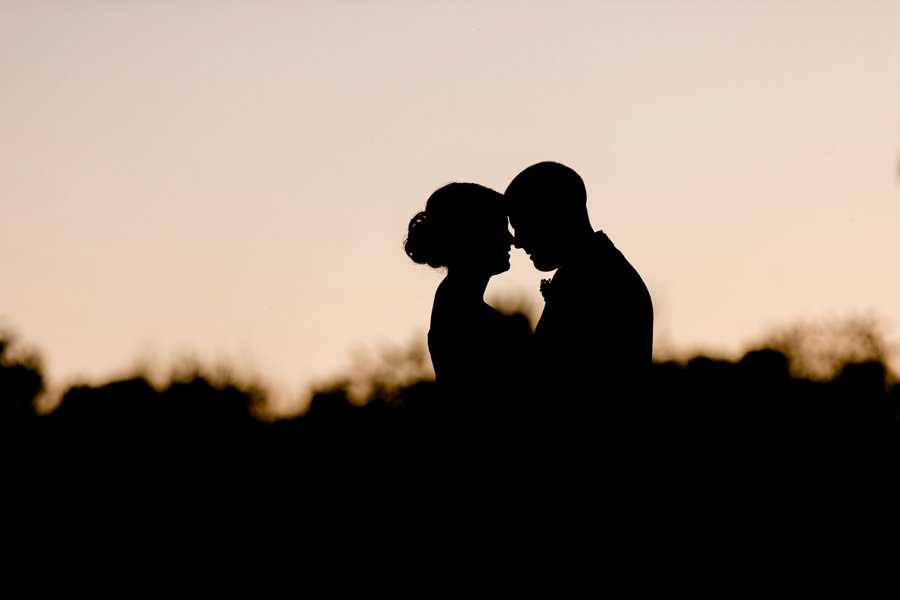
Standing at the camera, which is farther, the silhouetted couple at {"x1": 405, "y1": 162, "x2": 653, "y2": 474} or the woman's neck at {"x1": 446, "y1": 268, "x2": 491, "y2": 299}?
the woman's neck at {"x1": 446, "y1": 268, "x2": 491, "y2": 299}

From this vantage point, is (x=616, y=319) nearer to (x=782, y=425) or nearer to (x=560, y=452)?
(x=560, y=452)

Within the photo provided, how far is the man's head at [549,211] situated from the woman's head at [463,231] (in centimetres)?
78

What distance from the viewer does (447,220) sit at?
7.10m

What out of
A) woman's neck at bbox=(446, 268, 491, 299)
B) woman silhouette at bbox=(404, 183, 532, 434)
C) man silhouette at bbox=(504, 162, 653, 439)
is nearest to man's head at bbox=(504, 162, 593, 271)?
man silhouette at bbox=(504, 162, 653, 439)

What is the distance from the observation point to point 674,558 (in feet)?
18.1

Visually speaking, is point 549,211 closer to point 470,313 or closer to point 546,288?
point 546,288

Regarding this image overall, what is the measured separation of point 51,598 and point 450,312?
11668 millimetres

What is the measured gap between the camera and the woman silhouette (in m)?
6.43

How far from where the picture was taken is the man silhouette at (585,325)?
556 centimetres

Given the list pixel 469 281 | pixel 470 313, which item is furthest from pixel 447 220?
pixel 470 313

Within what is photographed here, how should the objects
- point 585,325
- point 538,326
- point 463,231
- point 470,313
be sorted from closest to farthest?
point 585,325, point 538,326, point 470,313, point 463,231

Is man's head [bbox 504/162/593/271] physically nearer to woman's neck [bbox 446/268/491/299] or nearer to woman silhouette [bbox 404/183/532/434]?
woman silhouette [bbox 404/183/532/434]

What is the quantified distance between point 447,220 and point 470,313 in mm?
676

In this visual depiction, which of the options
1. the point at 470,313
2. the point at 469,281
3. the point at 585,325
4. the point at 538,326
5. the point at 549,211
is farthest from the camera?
the point at 469,281
